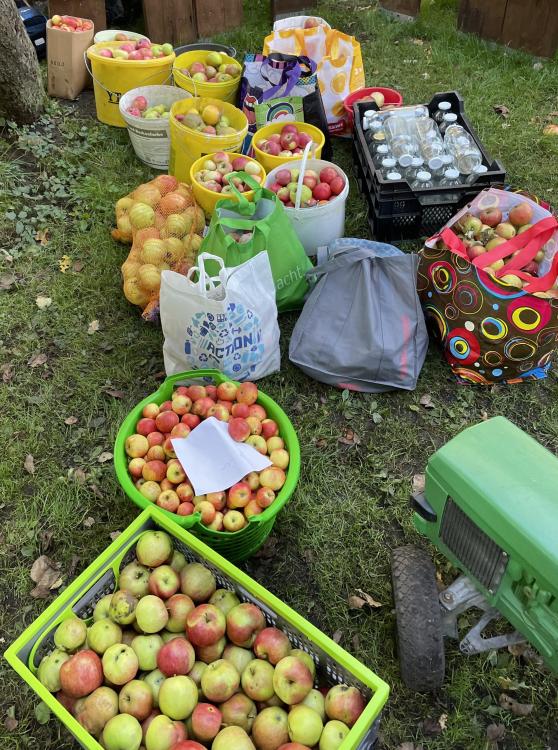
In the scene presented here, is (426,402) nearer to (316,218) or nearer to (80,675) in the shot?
(316,218)

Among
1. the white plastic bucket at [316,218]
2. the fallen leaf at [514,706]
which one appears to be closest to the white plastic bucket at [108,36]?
the white plastic bucket at [316,218]

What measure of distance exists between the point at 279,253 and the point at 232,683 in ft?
7.08

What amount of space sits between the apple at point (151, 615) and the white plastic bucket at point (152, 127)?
3.50m

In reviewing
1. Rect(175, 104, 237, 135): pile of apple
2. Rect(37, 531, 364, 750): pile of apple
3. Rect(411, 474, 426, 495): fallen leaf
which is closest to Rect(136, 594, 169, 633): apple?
Rect(37, 531, 364, 750): pile of apple

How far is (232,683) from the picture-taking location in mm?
1908

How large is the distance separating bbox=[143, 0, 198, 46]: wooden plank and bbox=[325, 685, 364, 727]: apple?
5.80 metres

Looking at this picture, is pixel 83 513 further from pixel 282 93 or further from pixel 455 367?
pixel 282 93

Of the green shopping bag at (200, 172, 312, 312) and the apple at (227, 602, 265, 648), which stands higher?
the green shopping bag at (200, 172, 312, 312)

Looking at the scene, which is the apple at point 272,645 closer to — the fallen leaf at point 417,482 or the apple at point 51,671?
the apple at point 51,671

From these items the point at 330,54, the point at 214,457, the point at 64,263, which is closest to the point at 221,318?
the point at 214,457

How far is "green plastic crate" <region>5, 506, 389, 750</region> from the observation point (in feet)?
5.89

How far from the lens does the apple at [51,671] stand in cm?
189

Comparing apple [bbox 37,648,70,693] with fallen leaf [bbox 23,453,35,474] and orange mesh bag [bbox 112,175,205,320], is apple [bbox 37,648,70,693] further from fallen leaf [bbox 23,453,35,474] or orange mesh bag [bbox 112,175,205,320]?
orange mesh bag [bbox 112,175,205,320]

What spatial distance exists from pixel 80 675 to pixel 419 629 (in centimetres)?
117
